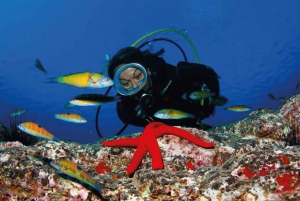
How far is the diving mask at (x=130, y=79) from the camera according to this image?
4.33 m

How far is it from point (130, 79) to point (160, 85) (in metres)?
0.66

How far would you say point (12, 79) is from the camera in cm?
4103

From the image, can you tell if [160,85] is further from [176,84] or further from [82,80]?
[82,80]

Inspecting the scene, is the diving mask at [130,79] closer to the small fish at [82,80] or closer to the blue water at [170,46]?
the small fish at [82,80]

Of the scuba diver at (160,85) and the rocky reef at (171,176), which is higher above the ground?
the scuba diver at (160,85)

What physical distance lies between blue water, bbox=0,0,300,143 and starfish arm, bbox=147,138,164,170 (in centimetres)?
3406

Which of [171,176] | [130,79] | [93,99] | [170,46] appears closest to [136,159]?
[171,176]

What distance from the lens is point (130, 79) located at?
183 inches

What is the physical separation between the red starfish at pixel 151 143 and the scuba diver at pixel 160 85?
1394mm

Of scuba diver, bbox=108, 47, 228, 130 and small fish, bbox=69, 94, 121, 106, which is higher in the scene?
scuba diver, bbox=108, 47, 228, 130

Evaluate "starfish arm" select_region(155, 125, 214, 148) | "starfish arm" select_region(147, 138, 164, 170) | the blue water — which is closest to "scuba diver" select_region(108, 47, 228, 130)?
"starfish arm" select_region(155, 125, 214, 148)

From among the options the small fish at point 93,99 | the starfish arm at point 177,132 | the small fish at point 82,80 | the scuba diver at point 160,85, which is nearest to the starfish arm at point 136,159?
the starfish arm at point 177,132

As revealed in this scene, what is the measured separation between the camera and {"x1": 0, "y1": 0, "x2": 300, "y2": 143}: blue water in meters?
35.3

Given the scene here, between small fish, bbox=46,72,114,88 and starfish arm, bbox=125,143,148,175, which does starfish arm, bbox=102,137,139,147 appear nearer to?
starfish arm, bbox=125,143,148,175
